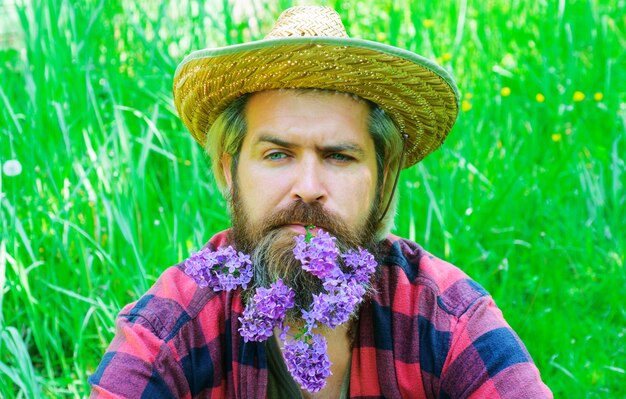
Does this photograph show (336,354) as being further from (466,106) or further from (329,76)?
(466,106)

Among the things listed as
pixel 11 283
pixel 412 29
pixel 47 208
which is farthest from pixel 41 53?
pixel 412 29

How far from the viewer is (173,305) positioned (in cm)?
248

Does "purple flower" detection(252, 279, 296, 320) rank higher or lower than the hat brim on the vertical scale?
lower

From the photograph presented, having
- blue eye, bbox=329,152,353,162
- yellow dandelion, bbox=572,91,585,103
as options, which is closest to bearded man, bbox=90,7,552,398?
blue eye, bbox=329,152,353,162

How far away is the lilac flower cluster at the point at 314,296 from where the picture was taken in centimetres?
223

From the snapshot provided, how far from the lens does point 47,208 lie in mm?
3439

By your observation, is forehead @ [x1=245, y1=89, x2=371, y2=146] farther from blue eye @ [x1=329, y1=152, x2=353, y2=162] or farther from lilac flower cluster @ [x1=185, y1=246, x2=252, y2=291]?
lilac flower cluster @ [x1=185, y1=246, x2=252, y2=291]

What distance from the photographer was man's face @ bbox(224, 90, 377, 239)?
2479mm

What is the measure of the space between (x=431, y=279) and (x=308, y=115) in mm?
700

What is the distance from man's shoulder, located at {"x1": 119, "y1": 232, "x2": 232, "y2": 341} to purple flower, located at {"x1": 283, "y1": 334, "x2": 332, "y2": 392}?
1.28 feet

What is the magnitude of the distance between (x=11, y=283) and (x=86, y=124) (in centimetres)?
91

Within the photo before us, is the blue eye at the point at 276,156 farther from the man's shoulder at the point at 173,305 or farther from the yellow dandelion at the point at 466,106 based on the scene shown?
the yellow dandelion at the point at 466,106

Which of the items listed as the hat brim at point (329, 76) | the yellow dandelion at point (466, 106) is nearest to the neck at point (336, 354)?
the hat brim at point (329, 76)

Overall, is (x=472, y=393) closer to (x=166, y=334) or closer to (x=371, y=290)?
(x=371, y=290)
